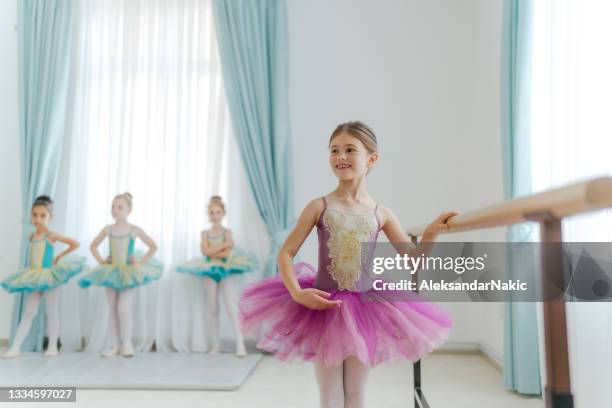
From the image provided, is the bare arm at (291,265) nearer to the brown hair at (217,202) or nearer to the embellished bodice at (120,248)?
the brown hair at (217,202)

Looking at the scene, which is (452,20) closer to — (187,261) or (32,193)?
(187,261)

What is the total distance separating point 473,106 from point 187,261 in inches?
98.7

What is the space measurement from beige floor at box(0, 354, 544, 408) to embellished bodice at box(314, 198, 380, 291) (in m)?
1.20

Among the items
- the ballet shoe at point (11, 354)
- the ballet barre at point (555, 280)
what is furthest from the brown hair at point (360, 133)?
the ballet shoe at point (11, 354)

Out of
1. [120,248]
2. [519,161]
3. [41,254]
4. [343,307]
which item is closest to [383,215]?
[343,307]

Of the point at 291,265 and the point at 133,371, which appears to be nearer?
the point at 291,265

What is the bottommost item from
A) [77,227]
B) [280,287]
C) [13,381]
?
[13,381]

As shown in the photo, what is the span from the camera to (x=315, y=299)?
114 centimetres

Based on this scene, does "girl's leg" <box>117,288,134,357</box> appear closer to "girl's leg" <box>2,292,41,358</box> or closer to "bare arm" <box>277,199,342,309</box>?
"girl's leg" <box>2,292,41,358</box>

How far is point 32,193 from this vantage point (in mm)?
3672

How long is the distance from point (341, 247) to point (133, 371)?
209cm

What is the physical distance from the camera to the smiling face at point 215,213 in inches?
137

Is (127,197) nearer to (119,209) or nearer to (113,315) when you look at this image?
(119,209)

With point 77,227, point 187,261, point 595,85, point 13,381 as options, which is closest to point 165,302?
point 187,261
